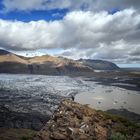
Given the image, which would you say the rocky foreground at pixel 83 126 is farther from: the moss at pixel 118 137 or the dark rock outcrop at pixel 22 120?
the dark rock outcrop at pixel 22 120

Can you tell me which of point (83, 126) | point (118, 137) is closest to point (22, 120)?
point (83, 126)

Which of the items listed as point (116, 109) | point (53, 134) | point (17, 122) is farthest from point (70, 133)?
point (116, 109)

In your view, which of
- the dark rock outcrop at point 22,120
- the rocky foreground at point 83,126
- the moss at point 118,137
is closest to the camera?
the moss at point 118,137

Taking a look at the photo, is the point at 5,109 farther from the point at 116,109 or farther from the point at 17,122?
the point at 116,109

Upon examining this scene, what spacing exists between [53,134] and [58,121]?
0.93m

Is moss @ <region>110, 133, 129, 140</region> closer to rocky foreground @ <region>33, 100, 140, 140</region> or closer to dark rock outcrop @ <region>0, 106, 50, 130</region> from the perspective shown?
rocky foreground @ <region>33, 100, 140, 140</region>

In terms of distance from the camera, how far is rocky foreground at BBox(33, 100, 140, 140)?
47.1 ft

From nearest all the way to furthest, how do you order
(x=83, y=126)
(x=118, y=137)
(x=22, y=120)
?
(x=118, y=137), (x=83, y=126), (x=22, y=120)

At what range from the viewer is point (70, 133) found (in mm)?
14500

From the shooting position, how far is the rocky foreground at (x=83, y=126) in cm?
1436

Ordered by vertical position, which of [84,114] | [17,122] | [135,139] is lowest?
[17,122]

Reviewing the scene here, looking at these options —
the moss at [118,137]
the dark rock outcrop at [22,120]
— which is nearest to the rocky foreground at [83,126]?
the moss at [118,137]

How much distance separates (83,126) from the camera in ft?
48.6

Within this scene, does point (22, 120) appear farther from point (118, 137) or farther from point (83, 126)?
point (118, 137)
